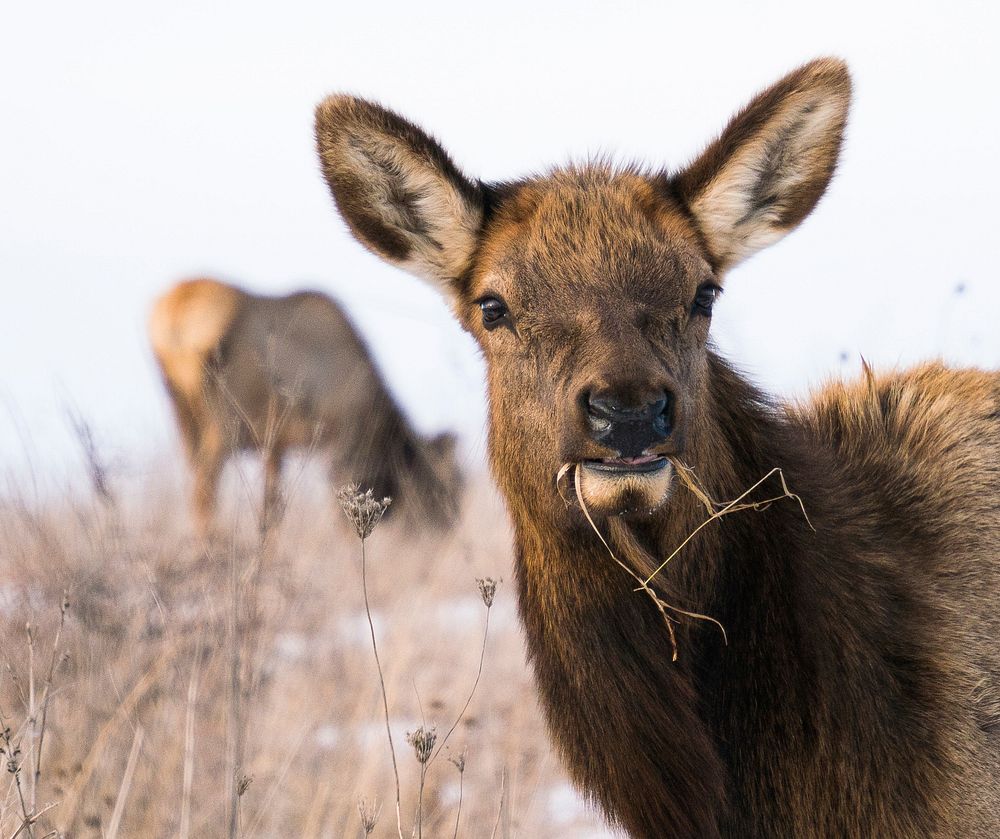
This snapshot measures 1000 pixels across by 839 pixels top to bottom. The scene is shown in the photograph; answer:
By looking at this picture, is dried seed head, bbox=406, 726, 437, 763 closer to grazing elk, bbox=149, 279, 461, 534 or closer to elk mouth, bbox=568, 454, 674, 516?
elk mouth, bbox=568, 454, 674, 516

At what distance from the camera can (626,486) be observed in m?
3.05

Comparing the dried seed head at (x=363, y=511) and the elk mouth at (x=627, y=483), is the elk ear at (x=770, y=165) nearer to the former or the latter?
the elk mouth at (x=627, y=483)

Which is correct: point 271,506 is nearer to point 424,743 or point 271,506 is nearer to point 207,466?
point 424,743

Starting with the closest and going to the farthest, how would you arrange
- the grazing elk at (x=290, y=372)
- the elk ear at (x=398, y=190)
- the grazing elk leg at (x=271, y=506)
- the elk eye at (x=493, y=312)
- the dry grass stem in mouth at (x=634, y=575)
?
1. the dry grass stem in mouth at (x=634, y=575)
2. the elk eye at (x=493, y=312)
3. the elk ear at (x=398, y=190)
4. the grazing elk leg at (x=271, y=506)
5. the grazing elk at (x=290, y=372)

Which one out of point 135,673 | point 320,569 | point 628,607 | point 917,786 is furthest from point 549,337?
point 320,569

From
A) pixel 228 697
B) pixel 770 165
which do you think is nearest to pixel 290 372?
pixel 228 697

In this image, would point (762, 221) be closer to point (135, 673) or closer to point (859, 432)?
point (859, 432)

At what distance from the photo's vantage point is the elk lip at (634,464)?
3.05 metres

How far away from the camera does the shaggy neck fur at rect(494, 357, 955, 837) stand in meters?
3.27

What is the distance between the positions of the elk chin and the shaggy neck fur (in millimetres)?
179

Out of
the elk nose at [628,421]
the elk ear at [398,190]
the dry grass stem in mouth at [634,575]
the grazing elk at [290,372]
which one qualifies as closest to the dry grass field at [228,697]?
the dry grass stem in mouth at [634,575]

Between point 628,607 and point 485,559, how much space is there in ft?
18.7

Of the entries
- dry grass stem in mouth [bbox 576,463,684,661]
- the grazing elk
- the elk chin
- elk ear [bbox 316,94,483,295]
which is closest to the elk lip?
the elk chin

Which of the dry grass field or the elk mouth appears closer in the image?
the elk mouth
